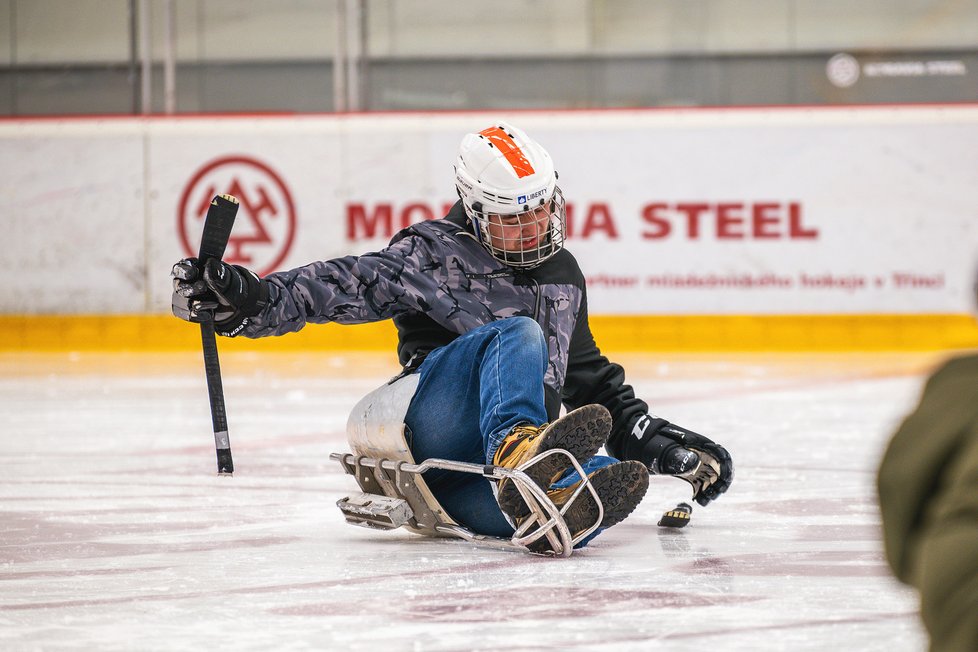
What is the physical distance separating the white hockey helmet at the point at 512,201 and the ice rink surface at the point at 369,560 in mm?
353

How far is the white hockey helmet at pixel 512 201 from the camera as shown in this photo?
2.53 metres

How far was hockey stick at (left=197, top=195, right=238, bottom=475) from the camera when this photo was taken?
2.36 metres

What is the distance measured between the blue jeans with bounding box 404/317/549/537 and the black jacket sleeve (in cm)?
31

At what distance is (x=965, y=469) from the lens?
0.71 m

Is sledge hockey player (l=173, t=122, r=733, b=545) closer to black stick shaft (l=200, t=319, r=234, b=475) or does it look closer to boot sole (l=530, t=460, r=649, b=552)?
boot sole (l=530, t=460, r=649, b=552)

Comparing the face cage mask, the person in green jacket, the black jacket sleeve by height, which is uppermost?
the person in green jacket

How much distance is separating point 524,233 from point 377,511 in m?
0.56

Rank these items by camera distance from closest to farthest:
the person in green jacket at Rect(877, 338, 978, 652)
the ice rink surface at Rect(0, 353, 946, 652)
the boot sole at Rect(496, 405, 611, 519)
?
1. the person in green jacket at Rect(877, 338, 978, 652)
2. the ice rink surface at Rect(0, 353, 946, 652)
3. the boot sole at Rect(496, 405, 611, 519)

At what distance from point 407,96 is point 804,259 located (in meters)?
2.50

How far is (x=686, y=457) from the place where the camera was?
8.48ft

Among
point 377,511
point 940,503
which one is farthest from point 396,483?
point 940,503

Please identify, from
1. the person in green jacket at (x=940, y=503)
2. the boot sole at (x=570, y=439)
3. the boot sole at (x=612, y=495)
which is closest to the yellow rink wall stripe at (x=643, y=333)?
the boot sole at (x=612, y=495)

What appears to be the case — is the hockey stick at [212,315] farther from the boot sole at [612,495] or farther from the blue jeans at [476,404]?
the boot sole at [612,495]

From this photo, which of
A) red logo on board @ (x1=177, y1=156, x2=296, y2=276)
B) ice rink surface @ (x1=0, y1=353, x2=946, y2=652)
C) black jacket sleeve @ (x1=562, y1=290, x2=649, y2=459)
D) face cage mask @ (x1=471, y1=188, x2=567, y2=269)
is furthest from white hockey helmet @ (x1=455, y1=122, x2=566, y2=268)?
red logo on board @ (x1=177, y1=156, x2=296, y2=276)
